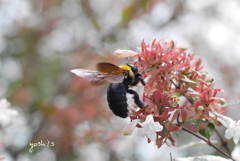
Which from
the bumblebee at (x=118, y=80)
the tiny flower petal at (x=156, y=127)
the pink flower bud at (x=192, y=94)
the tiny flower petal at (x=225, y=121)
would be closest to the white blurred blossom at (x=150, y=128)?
the tiny flower petal at (x=156, y=127)

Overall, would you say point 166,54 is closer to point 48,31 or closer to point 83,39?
point 83,39

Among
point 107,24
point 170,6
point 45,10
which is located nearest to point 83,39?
point 107,24

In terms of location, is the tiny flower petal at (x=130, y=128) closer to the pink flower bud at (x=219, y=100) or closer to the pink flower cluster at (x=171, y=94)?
the pink flower cluster at (x=171, y=94)

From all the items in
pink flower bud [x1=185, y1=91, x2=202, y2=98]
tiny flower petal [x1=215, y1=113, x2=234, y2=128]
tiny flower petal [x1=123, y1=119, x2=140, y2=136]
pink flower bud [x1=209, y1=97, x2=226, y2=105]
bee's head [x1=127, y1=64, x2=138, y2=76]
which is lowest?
tiny flower petal [x1=215, y1=113, x2=234, y2=128]

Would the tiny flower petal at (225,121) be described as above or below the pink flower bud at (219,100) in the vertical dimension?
below

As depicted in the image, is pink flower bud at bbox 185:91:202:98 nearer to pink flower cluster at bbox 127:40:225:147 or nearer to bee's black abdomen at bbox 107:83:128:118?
pink flower cluster at bbox 127:40:225:147

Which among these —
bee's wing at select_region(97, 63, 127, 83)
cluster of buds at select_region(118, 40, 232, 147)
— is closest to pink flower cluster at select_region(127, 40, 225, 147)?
cluster of buds at select_region(118, 40, 232, 147)
